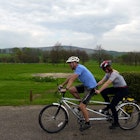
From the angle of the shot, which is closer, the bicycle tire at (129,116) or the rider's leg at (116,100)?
the rider's leg at (116,100)

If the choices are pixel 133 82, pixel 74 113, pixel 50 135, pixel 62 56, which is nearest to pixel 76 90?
pixel 74 113

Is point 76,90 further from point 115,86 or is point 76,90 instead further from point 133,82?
point 133,82

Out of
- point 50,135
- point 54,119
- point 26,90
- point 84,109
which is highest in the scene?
point 84,109

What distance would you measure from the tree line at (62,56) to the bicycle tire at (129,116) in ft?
196

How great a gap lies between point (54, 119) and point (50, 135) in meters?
0.44

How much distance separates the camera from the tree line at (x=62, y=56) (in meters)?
67.8

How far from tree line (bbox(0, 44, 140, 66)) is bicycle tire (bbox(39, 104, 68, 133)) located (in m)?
59.9

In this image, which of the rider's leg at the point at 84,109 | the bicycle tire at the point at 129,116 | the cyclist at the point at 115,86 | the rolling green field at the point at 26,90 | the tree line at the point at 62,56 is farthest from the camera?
the tree line at the point at 62,56

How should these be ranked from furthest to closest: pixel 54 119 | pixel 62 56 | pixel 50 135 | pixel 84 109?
1. pixel 62 56
2. pixel 54 119
3. pixel 84 109
4. pixel 50 135

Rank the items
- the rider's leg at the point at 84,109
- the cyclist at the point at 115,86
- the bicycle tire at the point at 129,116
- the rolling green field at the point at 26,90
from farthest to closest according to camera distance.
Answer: the rolling green field at the point at 26,90 < the bicycle tire at the point at 129,116 < the cyclist at the point at 115,86 < the rider's leg at the point at 84,109

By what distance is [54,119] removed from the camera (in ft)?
21.7

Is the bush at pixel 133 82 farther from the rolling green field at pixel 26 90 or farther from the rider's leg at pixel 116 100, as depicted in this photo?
the rider's leg at pixel 116 100

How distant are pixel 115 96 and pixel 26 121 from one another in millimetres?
2496

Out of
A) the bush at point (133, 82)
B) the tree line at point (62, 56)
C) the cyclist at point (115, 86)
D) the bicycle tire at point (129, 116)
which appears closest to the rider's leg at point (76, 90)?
the cyclist at point (115, 86)
